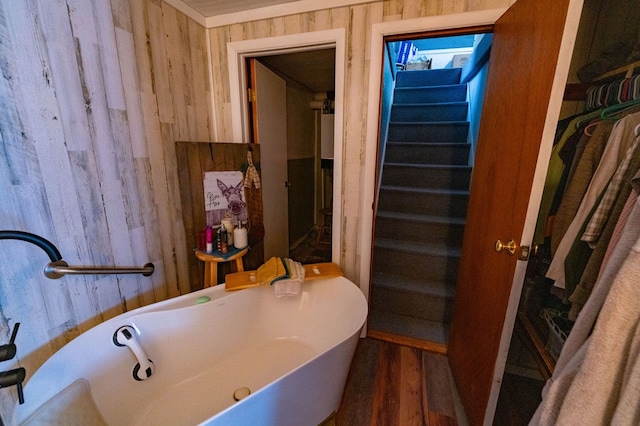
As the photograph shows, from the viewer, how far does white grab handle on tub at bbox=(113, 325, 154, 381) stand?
1126mm

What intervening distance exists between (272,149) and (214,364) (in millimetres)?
1683

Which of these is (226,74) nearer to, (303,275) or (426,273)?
(303,275)

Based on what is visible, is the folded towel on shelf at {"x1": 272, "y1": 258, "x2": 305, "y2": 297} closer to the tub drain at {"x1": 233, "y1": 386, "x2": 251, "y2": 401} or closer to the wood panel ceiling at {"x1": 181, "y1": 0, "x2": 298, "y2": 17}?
the tub drain at {"x1": 233, "y1": 386, "x2": 251, "y2": 401}

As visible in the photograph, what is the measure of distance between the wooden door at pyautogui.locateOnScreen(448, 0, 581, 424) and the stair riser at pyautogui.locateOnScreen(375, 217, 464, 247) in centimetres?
75

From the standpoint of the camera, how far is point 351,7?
1.45 metres

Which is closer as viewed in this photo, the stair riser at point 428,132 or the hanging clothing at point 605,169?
the hanging clothing at point 605,169

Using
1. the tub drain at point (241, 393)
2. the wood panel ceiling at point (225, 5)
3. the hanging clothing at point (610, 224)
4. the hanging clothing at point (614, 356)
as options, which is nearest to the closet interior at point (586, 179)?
the hanging clothing at point (610, 224)

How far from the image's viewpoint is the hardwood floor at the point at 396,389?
133 cm

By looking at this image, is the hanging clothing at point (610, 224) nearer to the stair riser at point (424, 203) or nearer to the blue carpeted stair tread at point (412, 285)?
the blue carpeted stair tread at point (412, 285)

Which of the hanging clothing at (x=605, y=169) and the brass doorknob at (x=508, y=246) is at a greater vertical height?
the hanging clothing at (x=605, y=169)

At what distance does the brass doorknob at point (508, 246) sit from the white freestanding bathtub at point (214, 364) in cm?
71

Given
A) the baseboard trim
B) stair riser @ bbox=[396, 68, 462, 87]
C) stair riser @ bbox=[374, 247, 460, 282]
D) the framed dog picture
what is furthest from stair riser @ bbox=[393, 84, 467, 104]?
the baseboard trim

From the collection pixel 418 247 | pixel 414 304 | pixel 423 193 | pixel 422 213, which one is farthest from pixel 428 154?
pixel 414 304

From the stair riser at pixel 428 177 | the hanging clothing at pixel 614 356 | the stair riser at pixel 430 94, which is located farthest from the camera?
the stair riser at pixel 430 94
